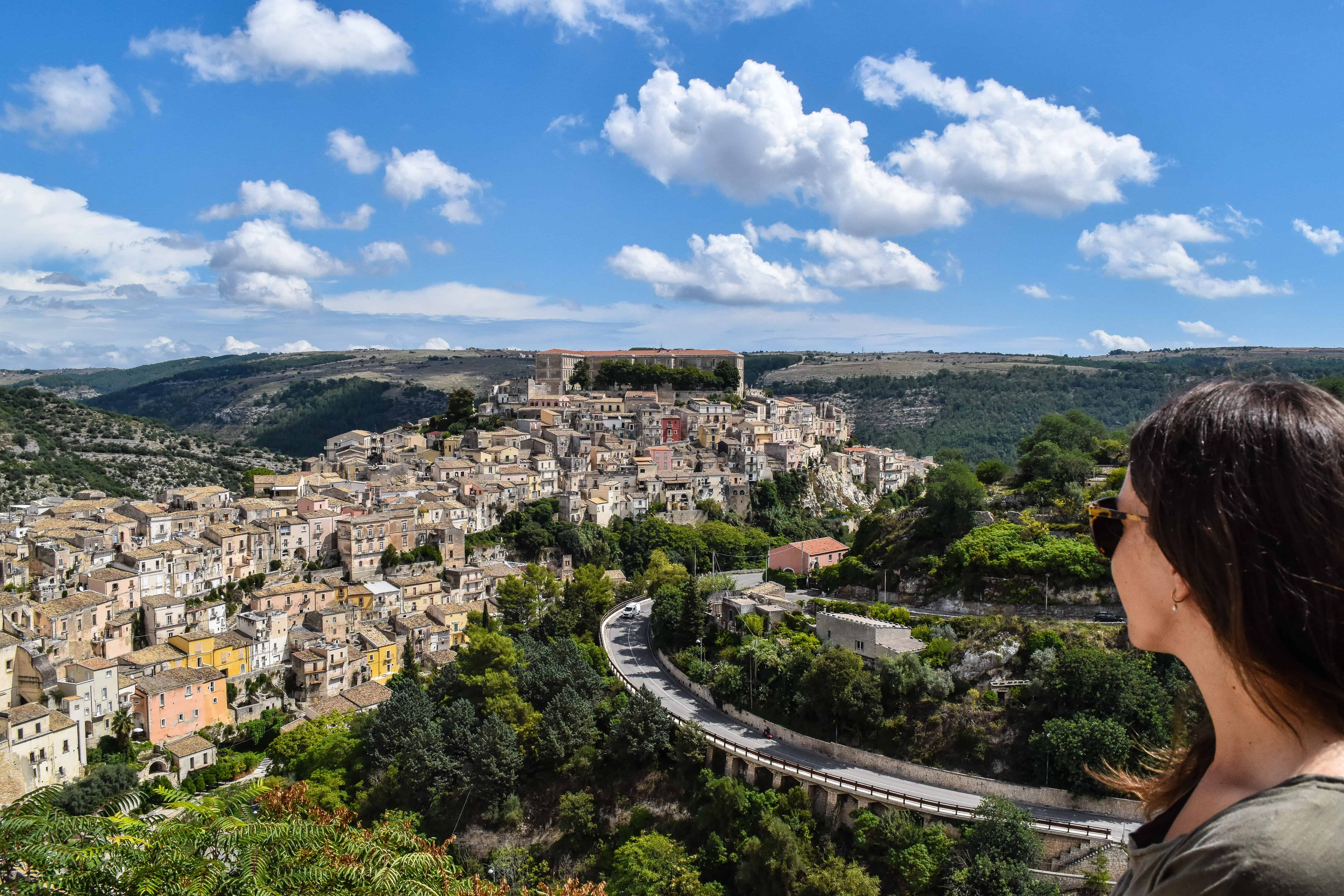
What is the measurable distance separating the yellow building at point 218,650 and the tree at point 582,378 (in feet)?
152

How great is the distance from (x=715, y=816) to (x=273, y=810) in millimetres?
14485

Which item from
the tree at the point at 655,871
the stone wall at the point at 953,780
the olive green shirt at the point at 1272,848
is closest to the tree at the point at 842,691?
the stone wall at the point at 953,780

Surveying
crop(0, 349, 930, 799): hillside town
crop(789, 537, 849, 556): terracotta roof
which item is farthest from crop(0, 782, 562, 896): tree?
crop(789, 537, 849, 556): terracotta roof

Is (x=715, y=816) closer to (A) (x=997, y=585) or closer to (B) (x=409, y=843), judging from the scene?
(A) (x=997, y=585)

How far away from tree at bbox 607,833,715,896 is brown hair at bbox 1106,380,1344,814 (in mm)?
20769

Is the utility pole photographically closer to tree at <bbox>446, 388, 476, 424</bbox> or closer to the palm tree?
the palm tree

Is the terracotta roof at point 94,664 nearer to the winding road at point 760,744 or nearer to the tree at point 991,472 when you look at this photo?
the winding road at point 760,744

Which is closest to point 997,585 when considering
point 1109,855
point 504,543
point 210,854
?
point 1109,855

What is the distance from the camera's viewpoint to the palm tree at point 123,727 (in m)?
32.3

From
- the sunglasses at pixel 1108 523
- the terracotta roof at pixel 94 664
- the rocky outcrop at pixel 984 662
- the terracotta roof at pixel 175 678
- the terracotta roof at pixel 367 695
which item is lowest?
the terracotta roof at pixel 367 695

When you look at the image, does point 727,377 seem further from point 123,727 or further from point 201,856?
point 201,856

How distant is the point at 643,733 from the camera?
2492 centimetres

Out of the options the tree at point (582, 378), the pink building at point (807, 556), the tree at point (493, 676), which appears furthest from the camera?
the tree at point (582, 378)

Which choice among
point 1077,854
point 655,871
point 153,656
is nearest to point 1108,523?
point 1077,854
